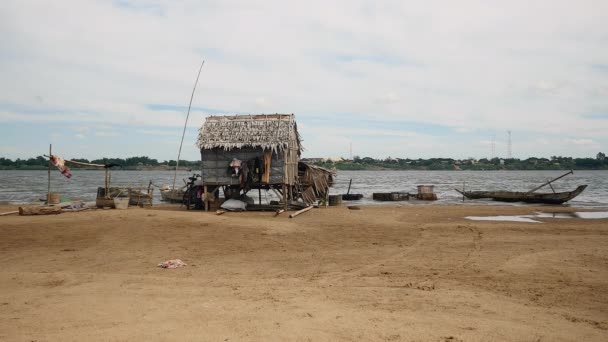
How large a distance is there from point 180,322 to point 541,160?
169012 millimetres

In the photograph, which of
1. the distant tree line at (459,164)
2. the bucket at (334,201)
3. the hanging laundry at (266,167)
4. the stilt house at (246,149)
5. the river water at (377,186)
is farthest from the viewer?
the distant tree line at (459,164)

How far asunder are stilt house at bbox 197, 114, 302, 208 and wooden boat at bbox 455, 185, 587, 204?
2074 centimetres

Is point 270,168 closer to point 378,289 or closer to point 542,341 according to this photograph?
point 378,289

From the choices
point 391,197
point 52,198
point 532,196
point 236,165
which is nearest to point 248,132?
point 236,165

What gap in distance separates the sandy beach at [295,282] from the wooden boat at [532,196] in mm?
16637

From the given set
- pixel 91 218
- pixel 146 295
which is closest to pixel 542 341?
pixel 146 295

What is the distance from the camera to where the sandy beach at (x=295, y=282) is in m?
6.80

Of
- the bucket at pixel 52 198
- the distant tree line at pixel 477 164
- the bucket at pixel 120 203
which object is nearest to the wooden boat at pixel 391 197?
the bucket at pixel 120 203

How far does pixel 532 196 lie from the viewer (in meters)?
34.6

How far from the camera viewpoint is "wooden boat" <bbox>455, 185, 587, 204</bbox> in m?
33.0

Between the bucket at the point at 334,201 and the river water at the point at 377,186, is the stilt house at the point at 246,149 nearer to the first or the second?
the bucket at the point at 334,201

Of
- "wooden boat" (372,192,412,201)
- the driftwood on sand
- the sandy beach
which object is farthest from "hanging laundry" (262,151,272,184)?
"wooden boat" (372,192,412,201)

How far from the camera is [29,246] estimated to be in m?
13.9

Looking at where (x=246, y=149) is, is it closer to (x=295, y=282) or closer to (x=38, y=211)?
(x=38, y=211)
